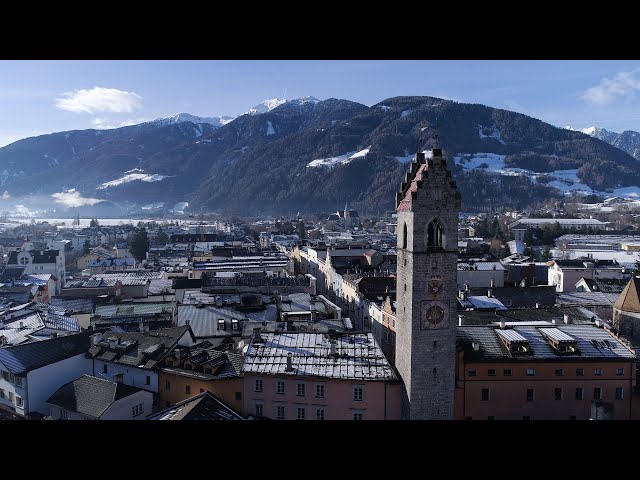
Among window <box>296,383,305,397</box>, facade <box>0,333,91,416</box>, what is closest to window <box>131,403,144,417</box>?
facade <box>0,333,91,416</box>

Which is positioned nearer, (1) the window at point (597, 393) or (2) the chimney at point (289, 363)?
(2) the chimney at point (289, 363)

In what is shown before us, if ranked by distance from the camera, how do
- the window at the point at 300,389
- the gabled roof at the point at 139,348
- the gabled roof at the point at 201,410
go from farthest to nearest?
the gabled roof at the point at 139,348
the window at the point at 300,389
the gabled roof at the point at 201,410

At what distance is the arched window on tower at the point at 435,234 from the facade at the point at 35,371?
15.0 metres

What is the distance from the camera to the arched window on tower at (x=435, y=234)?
2100cm

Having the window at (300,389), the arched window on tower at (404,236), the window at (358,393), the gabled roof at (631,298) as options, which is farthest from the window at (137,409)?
the gabled roof at (631,298)

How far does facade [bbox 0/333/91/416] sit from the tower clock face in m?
14.1

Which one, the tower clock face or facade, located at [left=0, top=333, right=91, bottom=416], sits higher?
the tower clock face

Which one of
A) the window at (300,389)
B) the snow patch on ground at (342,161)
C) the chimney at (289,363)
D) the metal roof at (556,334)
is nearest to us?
the window at (300,389)

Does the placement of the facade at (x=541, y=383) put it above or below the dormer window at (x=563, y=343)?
below

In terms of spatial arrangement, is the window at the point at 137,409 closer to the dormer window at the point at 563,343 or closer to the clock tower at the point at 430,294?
the clock tower at the point at 430,294

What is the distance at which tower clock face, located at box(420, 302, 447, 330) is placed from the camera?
2053 cm

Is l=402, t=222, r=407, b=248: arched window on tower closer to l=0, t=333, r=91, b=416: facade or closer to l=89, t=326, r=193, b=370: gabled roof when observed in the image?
l=89, t=326, r=193, b=370: gabled roof

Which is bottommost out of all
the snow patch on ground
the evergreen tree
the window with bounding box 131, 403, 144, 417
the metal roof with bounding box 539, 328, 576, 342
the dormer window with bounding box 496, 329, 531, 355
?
the window with bounding box 131, 403, 144, 417
